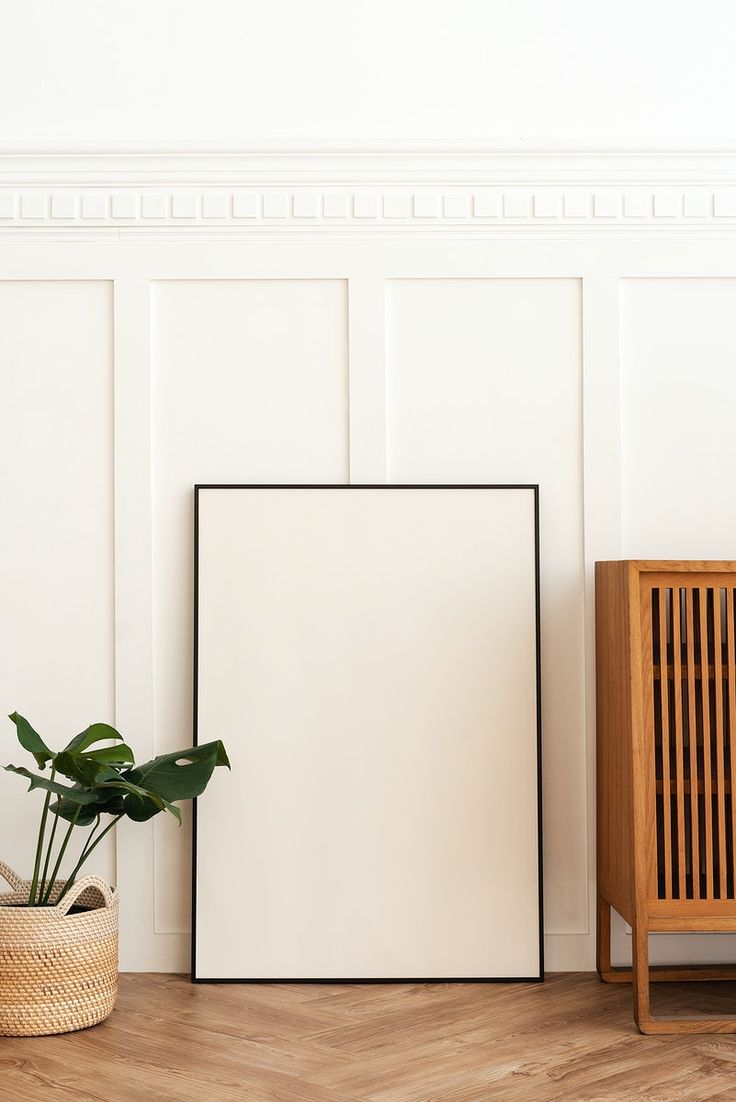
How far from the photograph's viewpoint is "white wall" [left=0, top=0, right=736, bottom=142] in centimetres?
285

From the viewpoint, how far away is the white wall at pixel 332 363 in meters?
2.82

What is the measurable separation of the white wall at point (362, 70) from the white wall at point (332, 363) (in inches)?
4.5

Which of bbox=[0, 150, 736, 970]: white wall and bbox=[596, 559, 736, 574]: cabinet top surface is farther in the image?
bbox=[0, 150, 736, 970]: white wall

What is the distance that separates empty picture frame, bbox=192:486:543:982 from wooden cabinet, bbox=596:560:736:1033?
34 cm

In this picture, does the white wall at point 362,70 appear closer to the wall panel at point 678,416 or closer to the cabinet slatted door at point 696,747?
the wall panel at point 678,416

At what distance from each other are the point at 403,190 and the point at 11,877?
6.73ft

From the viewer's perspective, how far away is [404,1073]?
7.02 feet

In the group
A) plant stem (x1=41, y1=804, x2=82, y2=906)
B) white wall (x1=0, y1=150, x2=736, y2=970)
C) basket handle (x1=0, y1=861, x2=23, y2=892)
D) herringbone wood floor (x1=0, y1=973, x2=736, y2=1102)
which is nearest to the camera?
herringbone wood floor (x1=0, y1=973, x2=736, y2=1102)

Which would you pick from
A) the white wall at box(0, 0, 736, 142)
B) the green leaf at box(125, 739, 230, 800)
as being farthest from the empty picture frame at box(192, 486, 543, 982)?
the white wall at box(0, 0, 736, 142)

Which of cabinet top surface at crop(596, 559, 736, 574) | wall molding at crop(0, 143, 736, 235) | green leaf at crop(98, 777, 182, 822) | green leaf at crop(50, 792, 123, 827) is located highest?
wall molding at crop(0, 143, 736, 235)

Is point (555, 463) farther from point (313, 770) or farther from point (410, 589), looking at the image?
point (313, 770)

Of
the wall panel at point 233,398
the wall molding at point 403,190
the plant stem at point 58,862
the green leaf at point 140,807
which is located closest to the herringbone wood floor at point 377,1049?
the plant stem at point 58,862

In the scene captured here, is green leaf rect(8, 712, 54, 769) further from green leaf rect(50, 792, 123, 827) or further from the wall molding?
the wall molding

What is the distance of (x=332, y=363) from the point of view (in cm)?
284
